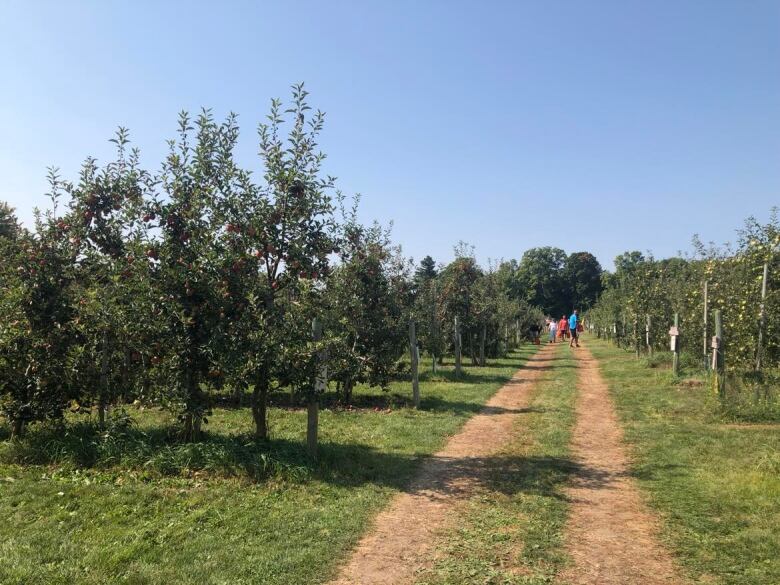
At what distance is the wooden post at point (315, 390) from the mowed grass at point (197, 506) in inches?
7.4

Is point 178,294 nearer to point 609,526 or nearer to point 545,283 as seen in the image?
point 609,526

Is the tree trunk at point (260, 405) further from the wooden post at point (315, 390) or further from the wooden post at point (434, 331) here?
the wooden post at point (434, 331)

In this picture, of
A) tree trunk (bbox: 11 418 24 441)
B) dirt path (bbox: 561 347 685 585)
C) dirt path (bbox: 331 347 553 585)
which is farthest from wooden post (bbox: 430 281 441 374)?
tree trunk (bbox: 11 418 24 441)

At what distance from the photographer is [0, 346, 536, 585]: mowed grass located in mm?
4707

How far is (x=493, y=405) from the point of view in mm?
13023

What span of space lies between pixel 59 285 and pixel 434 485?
6.38 meters

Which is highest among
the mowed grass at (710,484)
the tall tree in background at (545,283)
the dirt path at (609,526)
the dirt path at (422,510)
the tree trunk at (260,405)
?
the tall tree in background at (545,283)

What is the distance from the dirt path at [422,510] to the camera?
4699 mm

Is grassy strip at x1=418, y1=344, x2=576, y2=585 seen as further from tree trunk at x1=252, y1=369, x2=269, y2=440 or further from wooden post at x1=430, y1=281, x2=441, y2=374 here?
wooden post at x1=430, y1=281, x2=441, y2=374

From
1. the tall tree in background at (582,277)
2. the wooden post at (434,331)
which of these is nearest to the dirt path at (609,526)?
the wooden post at (434,331)

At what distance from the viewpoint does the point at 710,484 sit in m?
6.70

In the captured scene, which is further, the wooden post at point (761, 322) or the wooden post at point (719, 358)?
the wooden post at point (719, 358)

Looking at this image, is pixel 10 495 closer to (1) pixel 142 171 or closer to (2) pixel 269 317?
(2) pixel 269 317

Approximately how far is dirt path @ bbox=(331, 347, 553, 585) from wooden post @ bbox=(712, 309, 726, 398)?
4.51m
